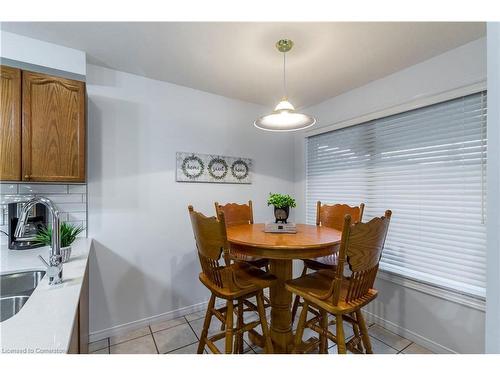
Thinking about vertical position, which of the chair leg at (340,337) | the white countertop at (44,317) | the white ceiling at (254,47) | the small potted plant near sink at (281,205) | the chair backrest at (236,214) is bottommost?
the chair leg at (340,337)

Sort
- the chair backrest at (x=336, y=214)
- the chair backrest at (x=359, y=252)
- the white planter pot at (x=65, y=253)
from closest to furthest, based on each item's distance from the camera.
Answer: the chair backrest at (x=359, y=252) < the white planter pot at (x=65, y=253) < the chair backrest at (x=336, y=214)

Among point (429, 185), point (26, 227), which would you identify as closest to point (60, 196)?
point (26, 227)

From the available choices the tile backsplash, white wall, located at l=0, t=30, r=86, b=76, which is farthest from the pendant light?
the tile backsplash

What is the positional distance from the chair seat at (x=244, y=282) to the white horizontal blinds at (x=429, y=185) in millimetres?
1315

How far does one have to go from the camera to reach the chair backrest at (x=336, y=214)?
2.19 m

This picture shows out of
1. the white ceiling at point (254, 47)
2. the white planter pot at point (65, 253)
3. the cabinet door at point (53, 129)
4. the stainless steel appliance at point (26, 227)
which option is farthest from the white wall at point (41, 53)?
Answer: the white planter pot at point (65, 253)

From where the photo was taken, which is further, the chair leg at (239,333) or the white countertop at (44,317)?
the chair leg at (239,333)

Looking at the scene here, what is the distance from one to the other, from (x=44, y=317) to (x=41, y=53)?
6.32 feet

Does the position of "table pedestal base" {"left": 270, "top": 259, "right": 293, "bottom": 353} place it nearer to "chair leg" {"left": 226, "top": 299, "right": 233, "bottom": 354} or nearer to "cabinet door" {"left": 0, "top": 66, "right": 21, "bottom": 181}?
"chair leg" {"left": 226, "top": 299, "right": 233, "bottom": 354}

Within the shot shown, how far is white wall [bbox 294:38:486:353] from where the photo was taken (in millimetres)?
1695

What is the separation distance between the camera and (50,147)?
1640mm

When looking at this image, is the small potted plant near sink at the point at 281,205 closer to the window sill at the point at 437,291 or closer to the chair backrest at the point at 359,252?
the chair backrest at the point at 359,252

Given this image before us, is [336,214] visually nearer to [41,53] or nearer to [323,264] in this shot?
[323,264]
